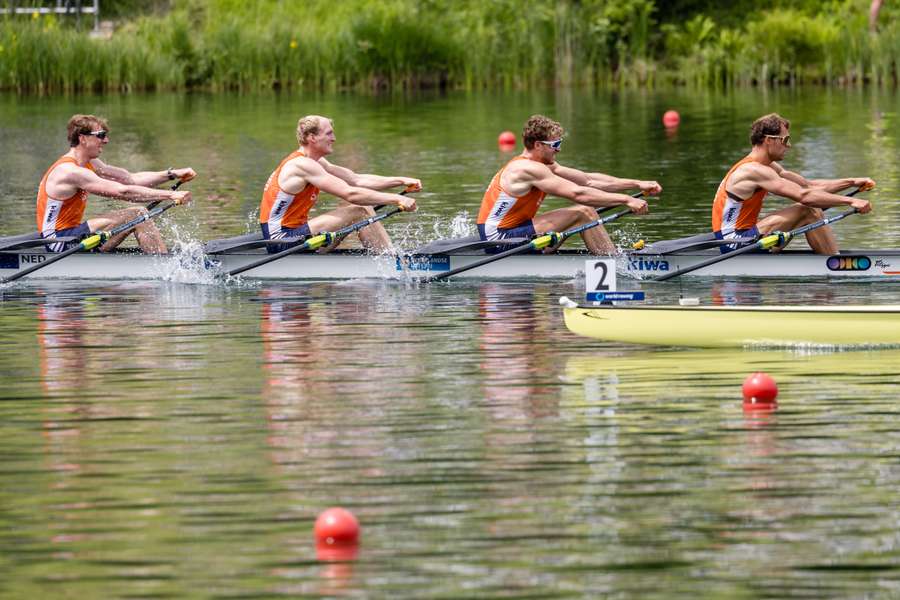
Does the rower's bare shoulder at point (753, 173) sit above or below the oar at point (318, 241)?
above

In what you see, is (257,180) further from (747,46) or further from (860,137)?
(747,46)

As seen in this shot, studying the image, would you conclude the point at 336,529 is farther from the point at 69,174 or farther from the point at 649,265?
the point at 69,174

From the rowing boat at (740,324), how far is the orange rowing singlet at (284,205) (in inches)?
180

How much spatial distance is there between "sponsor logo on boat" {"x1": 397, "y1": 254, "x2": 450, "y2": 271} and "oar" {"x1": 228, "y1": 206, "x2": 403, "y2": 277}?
0.46m

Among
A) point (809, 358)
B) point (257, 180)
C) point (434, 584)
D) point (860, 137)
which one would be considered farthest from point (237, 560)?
point (860, 137)

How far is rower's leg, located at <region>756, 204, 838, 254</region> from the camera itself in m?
15.6

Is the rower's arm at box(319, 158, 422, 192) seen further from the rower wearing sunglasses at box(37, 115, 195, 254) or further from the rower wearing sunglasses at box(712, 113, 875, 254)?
the rower wearing sunglasses at box(712, 113, 875, 254)

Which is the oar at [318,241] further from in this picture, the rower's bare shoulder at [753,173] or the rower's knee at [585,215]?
the rower's bare shoulder at [753,173]

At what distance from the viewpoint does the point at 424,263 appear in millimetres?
16328

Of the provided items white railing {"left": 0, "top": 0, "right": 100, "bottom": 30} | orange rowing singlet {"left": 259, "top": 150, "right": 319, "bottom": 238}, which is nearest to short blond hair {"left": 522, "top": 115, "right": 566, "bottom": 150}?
orange rowing singlet {"left": 259, "top": 150, "right": 319, "bottom": 238}

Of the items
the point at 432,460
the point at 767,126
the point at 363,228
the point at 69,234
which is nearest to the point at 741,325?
the point at 767,126

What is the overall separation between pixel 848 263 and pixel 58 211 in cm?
734

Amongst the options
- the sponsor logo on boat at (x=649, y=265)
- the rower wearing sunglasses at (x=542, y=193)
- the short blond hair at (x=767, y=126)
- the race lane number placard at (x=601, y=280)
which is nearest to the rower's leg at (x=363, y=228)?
the rower wearing sunglasses at (x=542, y=193)

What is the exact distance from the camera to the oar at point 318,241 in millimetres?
16047
